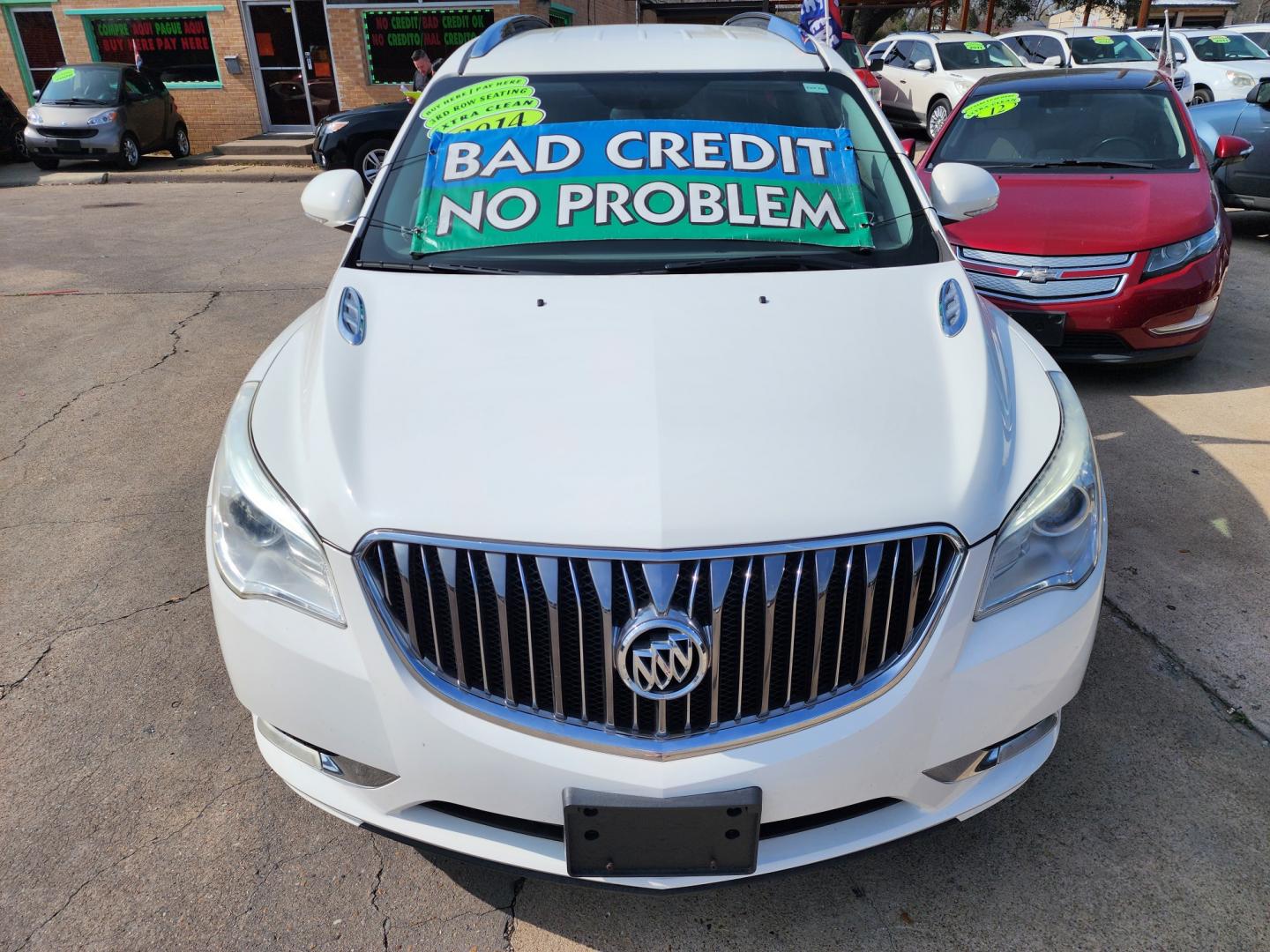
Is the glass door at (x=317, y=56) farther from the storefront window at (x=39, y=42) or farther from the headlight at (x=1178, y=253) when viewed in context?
the headlight at (x=1178, y=253)

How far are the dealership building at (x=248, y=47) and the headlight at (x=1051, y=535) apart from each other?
17.8 metres

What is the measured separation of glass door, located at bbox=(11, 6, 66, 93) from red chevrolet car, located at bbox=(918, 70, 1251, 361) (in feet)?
64.3

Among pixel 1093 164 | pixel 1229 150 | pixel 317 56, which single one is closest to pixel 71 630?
pixel 1093 164

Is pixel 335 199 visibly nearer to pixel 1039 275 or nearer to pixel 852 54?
pixel 1039 275

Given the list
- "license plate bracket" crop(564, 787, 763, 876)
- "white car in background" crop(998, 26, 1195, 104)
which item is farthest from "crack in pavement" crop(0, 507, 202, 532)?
"white car in background" crop(998, 26, 1195, 104)

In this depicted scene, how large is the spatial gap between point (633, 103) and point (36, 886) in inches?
107

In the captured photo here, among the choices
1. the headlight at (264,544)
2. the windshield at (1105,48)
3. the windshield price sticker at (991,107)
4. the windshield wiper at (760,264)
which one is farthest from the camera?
the windshield at (1105,48)

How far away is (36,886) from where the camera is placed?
2.24 meters

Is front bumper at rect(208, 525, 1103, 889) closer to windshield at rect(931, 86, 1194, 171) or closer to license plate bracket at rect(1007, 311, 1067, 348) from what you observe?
license plate bracket at rect(1007, 311, 1067, 348)

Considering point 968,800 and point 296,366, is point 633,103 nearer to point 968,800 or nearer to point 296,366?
point 296,366

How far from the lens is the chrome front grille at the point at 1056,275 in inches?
201

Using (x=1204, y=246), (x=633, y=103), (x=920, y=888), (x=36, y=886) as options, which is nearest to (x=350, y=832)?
(x=36, y=886)

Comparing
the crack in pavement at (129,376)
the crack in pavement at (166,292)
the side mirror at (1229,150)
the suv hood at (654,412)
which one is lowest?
the crack in pavement at (166,292)

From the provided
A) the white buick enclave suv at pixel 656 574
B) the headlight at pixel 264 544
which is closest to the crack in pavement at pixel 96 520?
the white buick enclave suv at pixel 656 574
